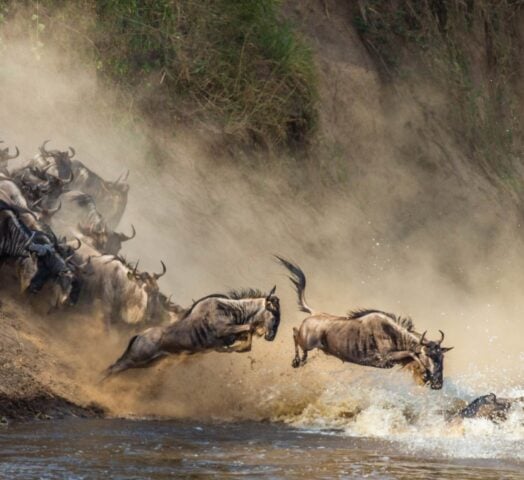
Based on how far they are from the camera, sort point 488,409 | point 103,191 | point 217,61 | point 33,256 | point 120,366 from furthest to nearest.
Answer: point 217,61, point 103,191, point 33,256, point 120,366, point 488,409

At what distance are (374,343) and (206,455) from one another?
2866 millimetres

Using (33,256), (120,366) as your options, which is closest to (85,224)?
(33,256)

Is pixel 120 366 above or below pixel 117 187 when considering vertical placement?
below

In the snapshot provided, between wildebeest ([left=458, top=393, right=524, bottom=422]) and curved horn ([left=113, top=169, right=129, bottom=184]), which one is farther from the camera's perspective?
curved horn ([left=113, top=169, right=129, bottom=184])

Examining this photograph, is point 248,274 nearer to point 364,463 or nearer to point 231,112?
point 231,112

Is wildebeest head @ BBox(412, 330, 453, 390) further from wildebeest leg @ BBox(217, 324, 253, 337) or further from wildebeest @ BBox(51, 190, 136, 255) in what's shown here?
wildebeest @ BBox(51, 190, 136, 255)

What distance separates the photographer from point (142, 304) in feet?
43.3

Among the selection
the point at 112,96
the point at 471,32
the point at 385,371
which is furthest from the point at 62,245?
the point at 471,32

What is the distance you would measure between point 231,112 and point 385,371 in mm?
6350

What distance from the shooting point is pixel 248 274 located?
1742 cm

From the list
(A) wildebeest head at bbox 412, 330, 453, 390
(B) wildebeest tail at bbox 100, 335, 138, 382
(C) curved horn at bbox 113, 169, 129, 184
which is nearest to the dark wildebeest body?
(B) wildebeest tail at bbox 100, 335, 138, 382

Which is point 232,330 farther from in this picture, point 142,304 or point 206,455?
point 206,455

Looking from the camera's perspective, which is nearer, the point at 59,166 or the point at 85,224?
the point at 85,224

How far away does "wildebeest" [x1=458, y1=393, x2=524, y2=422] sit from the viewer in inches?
458
